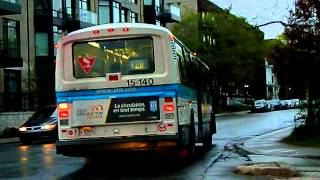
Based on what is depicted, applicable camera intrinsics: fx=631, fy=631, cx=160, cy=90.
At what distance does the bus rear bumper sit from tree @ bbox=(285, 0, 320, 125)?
8017mm

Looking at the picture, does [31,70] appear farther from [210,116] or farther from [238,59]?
[238,59]

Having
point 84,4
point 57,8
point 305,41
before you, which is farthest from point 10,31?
point 305,41

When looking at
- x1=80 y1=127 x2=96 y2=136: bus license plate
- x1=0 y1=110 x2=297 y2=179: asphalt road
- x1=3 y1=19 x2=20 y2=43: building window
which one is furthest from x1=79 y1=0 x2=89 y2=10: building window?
x1=80 y1=127 x2=96 y2=136: bus license plate

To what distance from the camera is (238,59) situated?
2844 inches

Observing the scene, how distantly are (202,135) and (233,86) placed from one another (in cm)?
5852

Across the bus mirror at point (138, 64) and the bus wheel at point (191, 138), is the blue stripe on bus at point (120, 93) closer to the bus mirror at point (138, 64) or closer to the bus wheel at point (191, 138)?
the bus mirror at point (138, 64)

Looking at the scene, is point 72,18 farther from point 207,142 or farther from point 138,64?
point 138,64

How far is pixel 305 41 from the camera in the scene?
20.3 meters

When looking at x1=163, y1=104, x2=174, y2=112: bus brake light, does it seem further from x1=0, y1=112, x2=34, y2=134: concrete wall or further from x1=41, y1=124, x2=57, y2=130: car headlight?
x1=0, y1=112, x2=34, y2=134: concrete wall

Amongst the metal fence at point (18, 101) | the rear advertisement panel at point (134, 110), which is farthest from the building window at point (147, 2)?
the rear advertisement panel at point (134, 110)

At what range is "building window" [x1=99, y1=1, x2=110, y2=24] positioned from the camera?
180 ft

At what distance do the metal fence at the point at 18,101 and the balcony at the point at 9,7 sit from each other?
4.90 m

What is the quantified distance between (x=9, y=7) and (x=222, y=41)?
3904 centimetres

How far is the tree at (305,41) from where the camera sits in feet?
66.0
